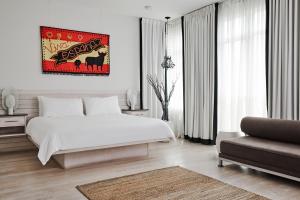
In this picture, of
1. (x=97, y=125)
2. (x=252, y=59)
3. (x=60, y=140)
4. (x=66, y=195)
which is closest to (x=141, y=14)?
(x=252, y=59)

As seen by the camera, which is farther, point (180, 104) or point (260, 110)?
point (180, 104)

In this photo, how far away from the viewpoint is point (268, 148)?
3.12 meters

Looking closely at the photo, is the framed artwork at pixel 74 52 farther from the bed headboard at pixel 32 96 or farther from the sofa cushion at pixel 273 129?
the sofa cushion at pixel 273 129

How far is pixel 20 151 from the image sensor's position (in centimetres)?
478

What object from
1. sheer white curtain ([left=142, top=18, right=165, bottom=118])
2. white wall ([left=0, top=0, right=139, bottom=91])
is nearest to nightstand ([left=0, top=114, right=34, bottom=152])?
white wall ([left=0, top=0, right=139, bottom=91])

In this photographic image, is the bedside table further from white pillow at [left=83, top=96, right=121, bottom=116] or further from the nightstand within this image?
the nightstand

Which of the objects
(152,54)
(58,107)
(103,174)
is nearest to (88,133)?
(103,174)

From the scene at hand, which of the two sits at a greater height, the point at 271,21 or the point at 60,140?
the point at 271,21

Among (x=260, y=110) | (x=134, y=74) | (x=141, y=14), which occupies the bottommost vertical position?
(x=260, y=110)

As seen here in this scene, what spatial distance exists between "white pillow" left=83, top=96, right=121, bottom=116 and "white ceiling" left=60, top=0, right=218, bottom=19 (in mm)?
1848

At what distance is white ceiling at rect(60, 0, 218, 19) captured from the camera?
5008 mm

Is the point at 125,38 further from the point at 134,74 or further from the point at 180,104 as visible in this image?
the point at 180,104

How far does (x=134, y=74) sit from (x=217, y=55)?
6.42 ft

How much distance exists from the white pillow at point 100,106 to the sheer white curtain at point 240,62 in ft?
6.90
